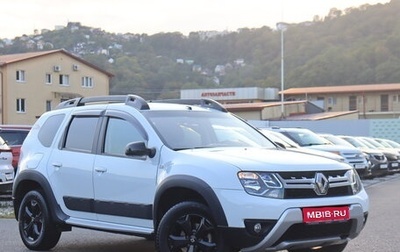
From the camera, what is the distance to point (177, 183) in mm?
6664

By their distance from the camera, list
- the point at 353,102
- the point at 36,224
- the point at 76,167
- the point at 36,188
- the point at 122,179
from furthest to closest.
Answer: the point at 353,102, the point at 36,188, the point at 36,224, the point at 76,167, the point at 122,179

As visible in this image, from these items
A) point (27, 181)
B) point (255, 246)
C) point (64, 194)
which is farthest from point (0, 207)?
point (255, 246)

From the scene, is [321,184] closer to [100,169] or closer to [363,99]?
[100,169]

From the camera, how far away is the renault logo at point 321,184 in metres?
6.43

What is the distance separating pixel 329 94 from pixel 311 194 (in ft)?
224

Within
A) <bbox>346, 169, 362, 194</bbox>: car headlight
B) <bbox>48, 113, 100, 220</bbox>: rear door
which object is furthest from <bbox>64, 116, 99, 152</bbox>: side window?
<bbox>346, 169, 362, 194</bbox>: car headlight

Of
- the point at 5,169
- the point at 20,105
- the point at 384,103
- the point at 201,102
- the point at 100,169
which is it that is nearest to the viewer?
the point at 100,169

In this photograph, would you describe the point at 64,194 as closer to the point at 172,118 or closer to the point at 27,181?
the point at 27,181

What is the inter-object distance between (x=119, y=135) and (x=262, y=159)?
1975 millimetres

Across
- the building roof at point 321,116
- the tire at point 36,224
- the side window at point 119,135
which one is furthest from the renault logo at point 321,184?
the building roof at point 321,116

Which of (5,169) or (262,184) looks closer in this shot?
(262,184)

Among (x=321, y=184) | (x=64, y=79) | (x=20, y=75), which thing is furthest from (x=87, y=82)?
(x=321, y=184)

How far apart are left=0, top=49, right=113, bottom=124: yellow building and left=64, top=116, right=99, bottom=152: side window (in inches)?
2174

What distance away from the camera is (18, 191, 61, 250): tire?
8484mm
